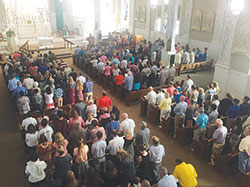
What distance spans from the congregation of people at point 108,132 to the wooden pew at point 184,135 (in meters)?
0.16

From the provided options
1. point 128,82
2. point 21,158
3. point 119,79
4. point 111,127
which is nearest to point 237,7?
point 128,82

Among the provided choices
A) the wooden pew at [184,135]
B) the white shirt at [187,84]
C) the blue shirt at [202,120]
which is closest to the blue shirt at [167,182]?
the blue shirt at [202,120]

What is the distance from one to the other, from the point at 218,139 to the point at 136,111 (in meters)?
3.93

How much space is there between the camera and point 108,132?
618 centimetres

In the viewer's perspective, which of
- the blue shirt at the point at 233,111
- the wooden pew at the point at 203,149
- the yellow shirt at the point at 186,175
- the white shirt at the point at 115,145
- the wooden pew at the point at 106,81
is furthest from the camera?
the wooden pew at the point at 106,81

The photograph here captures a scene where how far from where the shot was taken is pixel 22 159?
6578 mm

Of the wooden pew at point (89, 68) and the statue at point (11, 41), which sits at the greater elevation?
Result: the statue at point (11, 41)

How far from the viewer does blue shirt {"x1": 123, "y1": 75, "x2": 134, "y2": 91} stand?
376 inches

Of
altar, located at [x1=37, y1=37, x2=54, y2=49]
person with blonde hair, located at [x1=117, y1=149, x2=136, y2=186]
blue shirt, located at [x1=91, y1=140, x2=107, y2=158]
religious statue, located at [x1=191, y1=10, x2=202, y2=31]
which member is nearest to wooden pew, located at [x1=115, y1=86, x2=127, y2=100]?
blue shirt, located at [x1=91, y1=140, x2=107, y2=158]

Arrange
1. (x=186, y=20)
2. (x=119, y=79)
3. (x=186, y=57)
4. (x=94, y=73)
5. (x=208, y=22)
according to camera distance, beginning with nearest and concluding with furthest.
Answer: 1. (x=119, y=79)
2. (x=94, y=73)
3. (x=186, y=57)
4. (x=208, y=22)
5. (x=186, y=20)

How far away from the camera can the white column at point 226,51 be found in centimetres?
981

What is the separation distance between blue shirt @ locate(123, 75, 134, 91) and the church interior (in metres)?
0.04

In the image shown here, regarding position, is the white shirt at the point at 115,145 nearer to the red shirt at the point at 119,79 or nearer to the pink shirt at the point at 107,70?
the red shirt at the point at 119,79

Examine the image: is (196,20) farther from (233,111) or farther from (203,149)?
(203,149)
